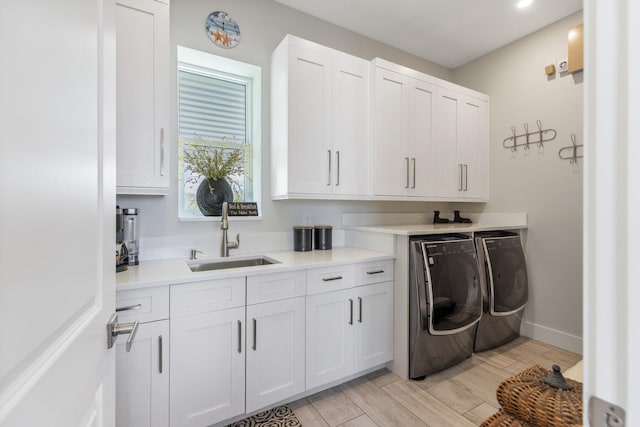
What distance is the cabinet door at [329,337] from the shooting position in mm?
1846

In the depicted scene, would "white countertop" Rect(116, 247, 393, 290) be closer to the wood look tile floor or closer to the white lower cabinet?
the white lower cabinet

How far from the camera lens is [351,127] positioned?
7.82 feet

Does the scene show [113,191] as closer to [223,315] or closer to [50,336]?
[50,336]

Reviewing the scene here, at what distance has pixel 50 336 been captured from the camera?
43cm

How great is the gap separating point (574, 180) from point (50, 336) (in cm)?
345

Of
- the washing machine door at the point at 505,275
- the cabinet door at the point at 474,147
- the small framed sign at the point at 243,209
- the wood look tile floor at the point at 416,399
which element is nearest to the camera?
the wood look tile floor at the point at 416,399

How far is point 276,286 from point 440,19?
2.71m

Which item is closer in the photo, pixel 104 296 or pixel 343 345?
pixel 104 296

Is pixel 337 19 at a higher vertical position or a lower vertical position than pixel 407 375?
higher

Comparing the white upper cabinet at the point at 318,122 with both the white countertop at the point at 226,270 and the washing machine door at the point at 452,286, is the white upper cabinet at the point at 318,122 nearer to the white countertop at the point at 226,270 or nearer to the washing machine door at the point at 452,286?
the white countertop at the point at 226,270

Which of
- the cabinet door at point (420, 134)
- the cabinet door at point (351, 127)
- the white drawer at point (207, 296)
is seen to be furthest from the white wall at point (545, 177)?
the white drawer at point (207, 296)

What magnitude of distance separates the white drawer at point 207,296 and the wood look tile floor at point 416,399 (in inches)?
33.4

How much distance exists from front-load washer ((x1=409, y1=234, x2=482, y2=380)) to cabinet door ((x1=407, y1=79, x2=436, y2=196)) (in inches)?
24.5
